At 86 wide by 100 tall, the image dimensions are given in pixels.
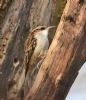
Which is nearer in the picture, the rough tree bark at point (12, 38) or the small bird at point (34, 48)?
the rough tree bark at point (12, 38)

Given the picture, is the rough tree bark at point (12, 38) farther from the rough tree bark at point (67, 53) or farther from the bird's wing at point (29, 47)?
the rough tree bark at point (67, 53)

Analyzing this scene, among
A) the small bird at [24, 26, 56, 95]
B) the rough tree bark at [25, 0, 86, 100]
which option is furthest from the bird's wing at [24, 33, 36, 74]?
the rough tree bark at [25, 0, 86, 100]

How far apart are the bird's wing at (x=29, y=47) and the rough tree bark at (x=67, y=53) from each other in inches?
13.6

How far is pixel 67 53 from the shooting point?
1268mm

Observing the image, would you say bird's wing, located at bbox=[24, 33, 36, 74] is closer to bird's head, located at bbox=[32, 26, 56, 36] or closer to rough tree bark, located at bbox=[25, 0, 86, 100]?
bird's head, located at bbox=[32, 26, 56, 36]

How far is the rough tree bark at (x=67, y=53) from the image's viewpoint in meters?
1.26

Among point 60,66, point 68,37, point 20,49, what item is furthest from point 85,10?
point 20,49

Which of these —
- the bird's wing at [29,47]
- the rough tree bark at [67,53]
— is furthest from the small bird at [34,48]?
the rough tree bark at [67,53]

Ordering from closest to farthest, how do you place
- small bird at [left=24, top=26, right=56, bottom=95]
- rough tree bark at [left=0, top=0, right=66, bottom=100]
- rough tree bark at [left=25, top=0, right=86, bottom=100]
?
1. rough tree bark at [left=25, top=0, right=86, bottom=100]
2. rough tree bark at [left=0, top=0, right=66, bottom=100]
3. small bird at [left=24, top=26, right=56, bottom=95]

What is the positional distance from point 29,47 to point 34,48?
0.11ft

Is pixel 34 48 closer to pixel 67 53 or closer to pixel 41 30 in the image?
pixel 41 30

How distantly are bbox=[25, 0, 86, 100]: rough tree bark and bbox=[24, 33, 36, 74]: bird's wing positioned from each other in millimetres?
346

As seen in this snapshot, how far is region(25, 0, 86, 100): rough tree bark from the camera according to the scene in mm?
1264

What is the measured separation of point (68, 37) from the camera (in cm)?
128
